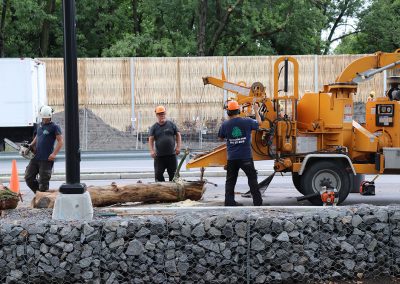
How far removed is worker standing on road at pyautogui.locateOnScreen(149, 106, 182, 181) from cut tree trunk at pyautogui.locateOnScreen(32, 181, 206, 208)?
3.00 feet

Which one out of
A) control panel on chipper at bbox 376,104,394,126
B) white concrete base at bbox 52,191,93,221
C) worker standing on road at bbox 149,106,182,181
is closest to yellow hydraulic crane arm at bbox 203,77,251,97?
worker standing on road at bbox 149,106,182,181

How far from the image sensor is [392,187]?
1348cm

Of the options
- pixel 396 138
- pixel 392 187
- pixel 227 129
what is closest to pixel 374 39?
pixel 392 187

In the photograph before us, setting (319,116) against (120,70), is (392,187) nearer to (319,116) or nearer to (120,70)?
(319,116)

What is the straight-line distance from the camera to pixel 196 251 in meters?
6.57

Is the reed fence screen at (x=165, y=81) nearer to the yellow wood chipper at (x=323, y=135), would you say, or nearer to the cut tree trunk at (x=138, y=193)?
the yellow wood chipper at (x=323, y=135)

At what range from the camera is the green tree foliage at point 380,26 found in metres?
30.3

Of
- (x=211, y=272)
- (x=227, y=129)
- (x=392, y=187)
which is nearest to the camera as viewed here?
(x=211, y=272)

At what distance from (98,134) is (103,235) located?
1521 cm

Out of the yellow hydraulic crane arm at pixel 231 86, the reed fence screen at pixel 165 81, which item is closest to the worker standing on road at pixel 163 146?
the yellow hydraulic crane arm at pixel 231 86

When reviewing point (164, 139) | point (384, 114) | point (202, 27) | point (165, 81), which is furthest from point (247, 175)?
point (202, 27)

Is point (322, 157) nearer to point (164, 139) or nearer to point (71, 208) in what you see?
point (164, 139)

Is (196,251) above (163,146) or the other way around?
the other way around

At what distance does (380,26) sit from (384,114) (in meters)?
21.0
